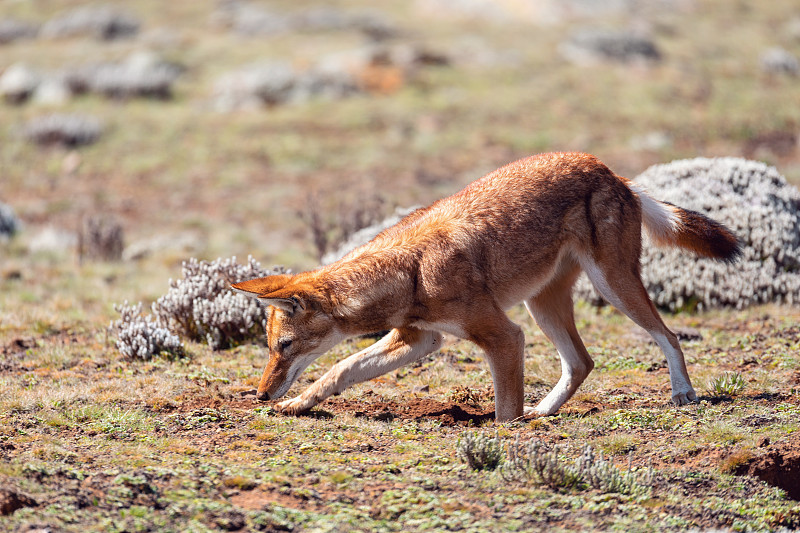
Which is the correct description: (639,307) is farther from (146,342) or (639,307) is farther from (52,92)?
(52,92)

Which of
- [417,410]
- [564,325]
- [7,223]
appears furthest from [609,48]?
[417,410]

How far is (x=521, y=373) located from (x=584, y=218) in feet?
4.43

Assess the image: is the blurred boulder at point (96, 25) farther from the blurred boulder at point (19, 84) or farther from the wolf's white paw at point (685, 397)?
the wolf's white paw at point (685, 397)

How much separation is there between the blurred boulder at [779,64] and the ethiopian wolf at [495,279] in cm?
2150

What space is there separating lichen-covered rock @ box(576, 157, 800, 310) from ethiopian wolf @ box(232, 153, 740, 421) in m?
2.63

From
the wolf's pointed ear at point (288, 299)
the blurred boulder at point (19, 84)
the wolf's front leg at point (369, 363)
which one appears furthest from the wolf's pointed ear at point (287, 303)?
the blurred boulder at point (19, 84)

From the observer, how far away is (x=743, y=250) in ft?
29.2

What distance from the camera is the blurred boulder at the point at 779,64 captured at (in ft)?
82.9

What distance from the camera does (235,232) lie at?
14.6 metres

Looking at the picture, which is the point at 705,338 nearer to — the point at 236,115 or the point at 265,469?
the point at 265,469

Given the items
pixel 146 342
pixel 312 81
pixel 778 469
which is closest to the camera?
pixel 778 469

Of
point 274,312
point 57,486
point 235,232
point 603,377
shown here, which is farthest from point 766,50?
point 57,486

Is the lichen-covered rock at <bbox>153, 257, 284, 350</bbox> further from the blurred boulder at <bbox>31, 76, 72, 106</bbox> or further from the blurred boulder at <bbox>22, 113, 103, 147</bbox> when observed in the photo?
the blurred boulder at <bbox>31, 76, 72, 106</bbox>

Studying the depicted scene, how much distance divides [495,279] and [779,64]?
76.5 ft
